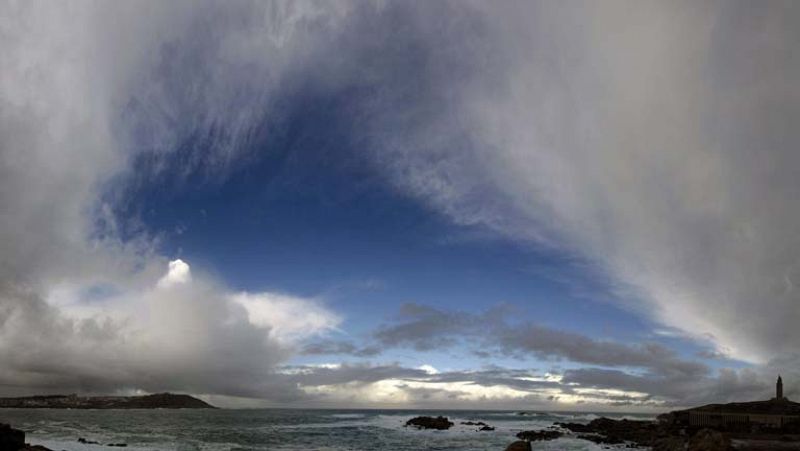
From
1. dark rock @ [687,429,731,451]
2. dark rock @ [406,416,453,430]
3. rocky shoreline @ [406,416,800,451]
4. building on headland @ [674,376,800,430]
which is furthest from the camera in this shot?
dark rock @ [406,416,453,430]

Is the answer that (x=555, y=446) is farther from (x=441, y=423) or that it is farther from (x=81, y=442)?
(x=81, y=442)

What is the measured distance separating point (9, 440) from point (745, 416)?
76.7 meters

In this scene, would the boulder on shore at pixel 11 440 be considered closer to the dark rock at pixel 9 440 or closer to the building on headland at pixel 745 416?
the dark rock at pixel 9 440

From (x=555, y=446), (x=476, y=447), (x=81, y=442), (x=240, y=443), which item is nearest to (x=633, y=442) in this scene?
(x=555, y=446)

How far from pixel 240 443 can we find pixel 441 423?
42510 mm

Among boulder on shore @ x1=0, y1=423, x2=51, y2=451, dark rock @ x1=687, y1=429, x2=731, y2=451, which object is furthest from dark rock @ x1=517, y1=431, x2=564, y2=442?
boulder on shore @ x1=0, y1=423, x2=51, y2=451

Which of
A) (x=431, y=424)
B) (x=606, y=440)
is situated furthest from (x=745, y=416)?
(x=431, y=424)

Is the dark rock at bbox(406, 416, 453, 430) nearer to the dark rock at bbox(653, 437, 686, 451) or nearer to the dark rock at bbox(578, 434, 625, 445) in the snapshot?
the dark rock at bbox(578, 434, 625, 445)

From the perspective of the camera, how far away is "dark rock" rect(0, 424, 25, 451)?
120 feet

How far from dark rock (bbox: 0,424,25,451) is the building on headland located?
229 ft

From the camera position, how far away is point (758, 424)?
59.6m

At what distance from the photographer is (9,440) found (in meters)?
37.4

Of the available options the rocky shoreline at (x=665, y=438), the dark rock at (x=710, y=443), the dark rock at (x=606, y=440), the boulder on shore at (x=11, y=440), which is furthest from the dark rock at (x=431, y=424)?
the boulder on shore at (x=11, y=440)

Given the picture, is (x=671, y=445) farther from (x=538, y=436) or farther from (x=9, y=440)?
(x=9, y=440)
